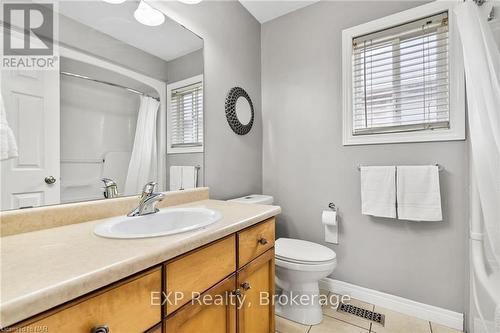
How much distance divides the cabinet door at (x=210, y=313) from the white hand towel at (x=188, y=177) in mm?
722

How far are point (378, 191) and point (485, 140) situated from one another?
68 centimetres

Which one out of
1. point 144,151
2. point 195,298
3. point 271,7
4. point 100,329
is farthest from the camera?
point 271,7

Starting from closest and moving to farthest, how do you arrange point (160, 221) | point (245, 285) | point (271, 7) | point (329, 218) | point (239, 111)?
1. point (245, 285)
2. point (160, 221)
3. point (329, 218)
4. point (239, 111)
5. point (271, 7)

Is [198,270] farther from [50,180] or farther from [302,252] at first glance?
[302,252]

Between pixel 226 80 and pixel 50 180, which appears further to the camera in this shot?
pixel 226 80

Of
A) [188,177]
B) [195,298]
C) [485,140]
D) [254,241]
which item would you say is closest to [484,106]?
[485,140]

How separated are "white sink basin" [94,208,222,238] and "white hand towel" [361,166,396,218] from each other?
1.18 metres

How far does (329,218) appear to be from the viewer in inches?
70.9

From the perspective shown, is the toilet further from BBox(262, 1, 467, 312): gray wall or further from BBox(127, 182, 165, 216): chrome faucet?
BBox(127, 182, 165, 216): chrome faucet

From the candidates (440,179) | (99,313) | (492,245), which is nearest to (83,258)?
(99,313)

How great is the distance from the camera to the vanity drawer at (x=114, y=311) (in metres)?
0.46

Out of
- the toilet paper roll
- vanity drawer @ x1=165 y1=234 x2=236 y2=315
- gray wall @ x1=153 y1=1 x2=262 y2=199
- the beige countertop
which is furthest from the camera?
the toilet paper roll

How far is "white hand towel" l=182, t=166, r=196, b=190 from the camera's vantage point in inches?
58.2

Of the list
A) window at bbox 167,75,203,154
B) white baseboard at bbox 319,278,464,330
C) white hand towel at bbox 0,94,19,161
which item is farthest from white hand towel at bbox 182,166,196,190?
white baseboard at bbox 319,278,464,330
